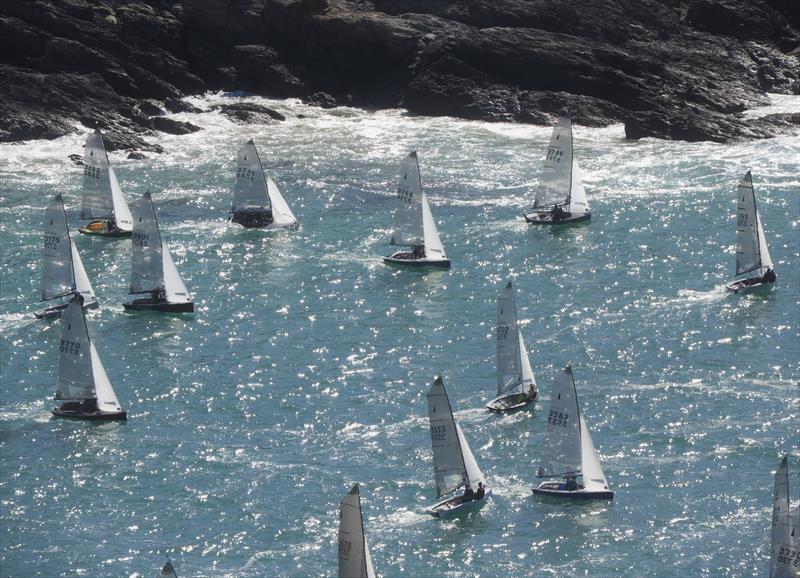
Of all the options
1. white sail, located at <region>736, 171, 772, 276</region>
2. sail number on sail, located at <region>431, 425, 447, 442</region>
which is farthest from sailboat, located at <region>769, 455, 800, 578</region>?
white sail, located at <region>736, 171, 772, 276</region>

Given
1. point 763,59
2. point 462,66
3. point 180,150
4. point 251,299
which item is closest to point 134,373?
point 251,299

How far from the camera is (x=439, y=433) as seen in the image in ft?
212

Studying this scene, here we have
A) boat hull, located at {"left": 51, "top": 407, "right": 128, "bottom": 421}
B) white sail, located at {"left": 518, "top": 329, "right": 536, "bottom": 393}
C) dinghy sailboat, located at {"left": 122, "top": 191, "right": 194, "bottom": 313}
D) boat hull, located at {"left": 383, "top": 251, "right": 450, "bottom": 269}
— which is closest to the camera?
white sail, located at {"left": 518, "top": 329, "right": 536, "bottom": 393}

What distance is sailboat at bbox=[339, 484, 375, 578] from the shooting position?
51.7 meters

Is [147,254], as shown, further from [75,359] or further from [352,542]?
[352,542]

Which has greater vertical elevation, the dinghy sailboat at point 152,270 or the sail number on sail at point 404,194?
the sail number on sail at point 404,194

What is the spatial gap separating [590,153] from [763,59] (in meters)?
22.2

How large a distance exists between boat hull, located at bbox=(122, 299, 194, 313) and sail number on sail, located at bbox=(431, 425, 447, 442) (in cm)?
2732

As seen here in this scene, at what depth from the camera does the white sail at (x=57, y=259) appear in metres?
88.6

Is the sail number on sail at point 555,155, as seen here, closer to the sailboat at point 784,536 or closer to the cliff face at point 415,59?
the cliff face at point 415,59

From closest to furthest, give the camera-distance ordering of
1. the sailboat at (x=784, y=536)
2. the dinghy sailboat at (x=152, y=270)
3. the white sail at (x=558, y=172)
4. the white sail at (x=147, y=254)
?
the sailboat at (x=784, y=536), the dinghy sailboat at (x=152, y=270), the white sail at (x=147, y=254), the white sail at (x=558, y=172)

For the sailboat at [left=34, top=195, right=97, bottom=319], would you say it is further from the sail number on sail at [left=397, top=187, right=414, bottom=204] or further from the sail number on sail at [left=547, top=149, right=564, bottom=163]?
the sail number on sail at [left=547, top=149, right=564, bottom=163]

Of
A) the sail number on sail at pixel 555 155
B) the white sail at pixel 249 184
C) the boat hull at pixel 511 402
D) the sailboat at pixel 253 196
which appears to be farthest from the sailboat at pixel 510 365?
the white sail at pixel 249 184

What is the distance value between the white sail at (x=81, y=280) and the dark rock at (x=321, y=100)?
4133cm
